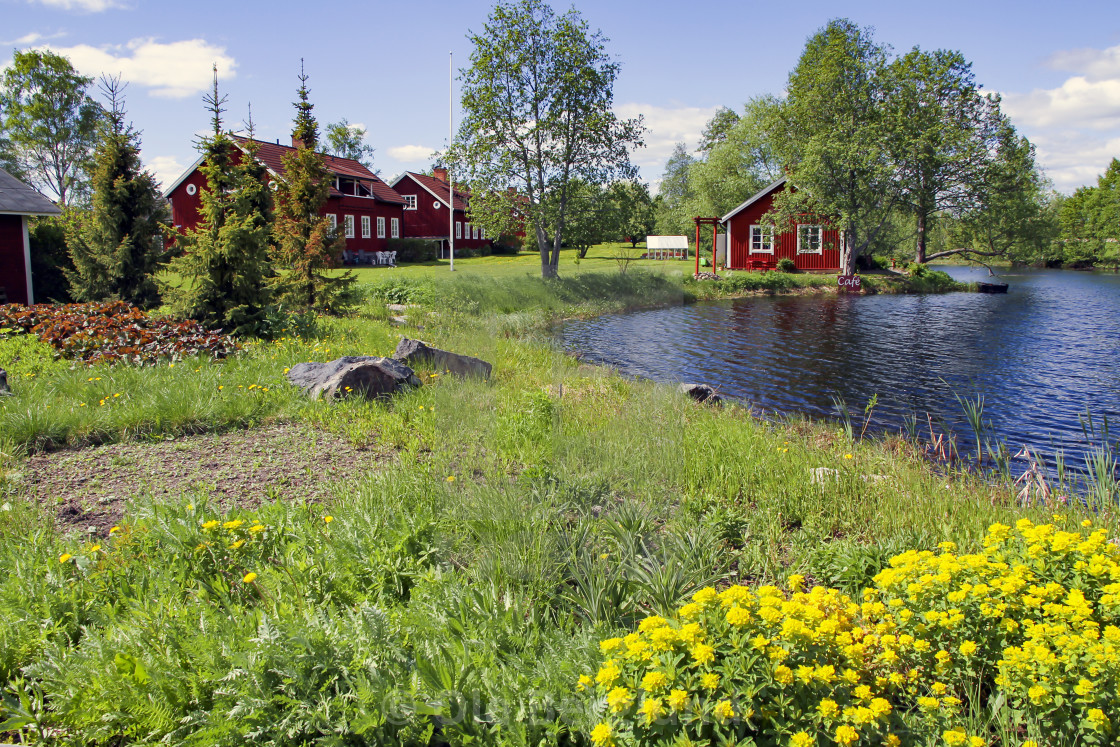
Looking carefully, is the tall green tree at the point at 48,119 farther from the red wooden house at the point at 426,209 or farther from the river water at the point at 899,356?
the river water at the point at 899,356

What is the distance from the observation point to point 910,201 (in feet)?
106

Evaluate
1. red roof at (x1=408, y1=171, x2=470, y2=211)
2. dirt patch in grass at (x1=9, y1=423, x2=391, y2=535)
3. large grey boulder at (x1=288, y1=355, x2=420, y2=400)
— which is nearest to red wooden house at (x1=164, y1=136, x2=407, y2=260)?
red roof at (x1=408, y1=171, x2=470, y2=211)

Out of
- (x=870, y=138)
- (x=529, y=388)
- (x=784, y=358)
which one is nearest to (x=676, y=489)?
(x=529, y=388)

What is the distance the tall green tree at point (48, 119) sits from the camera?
38188 mm

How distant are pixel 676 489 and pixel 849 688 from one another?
8.40ft

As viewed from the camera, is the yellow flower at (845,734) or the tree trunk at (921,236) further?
the tree trunk at (921,236)

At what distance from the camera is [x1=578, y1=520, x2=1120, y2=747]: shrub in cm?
215

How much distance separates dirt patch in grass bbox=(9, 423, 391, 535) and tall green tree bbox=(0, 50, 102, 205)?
4119 cm

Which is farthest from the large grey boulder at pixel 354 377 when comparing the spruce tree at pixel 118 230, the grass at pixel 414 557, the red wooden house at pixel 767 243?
the red wooden house at pixel 767 243

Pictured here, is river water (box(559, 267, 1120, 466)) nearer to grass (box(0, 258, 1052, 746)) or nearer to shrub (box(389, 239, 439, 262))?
grass (box(0, 258, 1052, 746))

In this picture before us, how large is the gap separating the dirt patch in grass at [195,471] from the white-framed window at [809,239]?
33.0 metres

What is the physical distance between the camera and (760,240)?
37.2m

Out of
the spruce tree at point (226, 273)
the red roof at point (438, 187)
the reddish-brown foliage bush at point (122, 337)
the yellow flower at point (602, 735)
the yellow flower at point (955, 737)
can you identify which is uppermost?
the red roof at point (438, 187)

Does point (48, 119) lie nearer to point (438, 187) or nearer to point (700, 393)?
point (438, 187)
